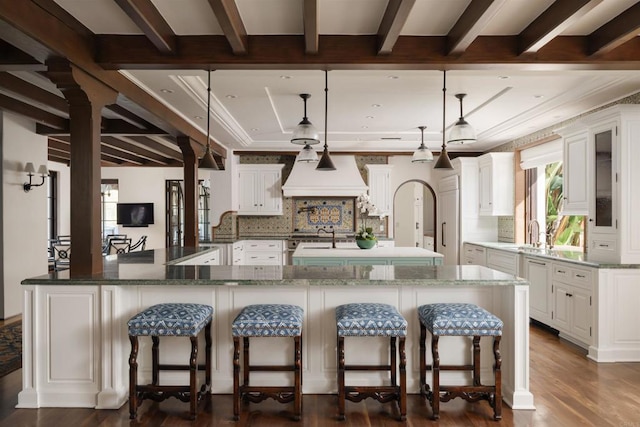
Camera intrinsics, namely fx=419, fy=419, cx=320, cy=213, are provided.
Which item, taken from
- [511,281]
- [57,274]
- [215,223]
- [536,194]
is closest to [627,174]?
[511,281]

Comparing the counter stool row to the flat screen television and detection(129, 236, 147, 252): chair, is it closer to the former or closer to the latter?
detection(129, 236, 147, 252): chair

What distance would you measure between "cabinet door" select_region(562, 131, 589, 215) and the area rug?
227 inches

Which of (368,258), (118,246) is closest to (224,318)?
(368,258)

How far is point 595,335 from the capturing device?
13.0 ft

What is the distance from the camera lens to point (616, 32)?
2.78 m

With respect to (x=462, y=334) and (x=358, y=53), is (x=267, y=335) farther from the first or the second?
(x=358, y=53)

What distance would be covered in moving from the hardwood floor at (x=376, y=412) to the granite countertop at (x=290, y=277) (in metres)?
0.86

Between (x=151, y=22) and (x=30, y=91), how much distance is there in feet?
7.48

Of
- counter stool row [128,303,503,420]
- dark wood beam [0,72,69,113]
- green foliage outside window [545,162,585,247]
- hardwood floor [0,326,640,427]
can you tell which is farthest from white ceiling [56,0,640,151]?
hardwood floor [0,326,640,427]

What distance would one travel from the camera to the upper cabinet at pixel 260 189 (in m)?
8.23

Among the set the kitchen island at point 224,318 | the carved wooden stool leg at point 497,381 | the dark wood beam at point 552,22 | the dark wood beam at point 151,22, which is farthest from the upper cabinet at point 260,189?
the carved wooden stool leg at point 497,381

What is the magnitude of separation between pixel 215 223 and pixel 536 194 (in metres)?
5.52

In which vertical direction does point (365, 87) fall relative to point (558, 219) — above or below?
above

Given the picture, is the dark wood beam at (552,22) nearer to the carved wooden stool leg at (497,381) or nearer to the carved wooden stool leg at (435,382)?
the carved wooden stool leg at (497,381)
